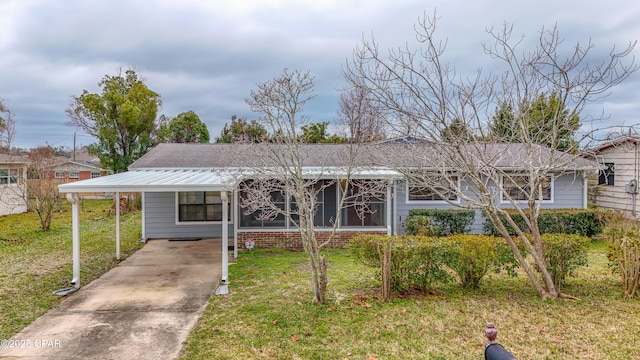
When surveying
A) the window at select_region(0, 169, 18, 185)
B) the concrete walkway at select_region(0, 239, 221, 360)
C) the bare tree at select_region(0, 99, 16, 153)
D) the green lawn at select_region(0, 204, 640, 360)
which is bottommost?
the concrete walkway at select_region(0, 239, 221, 360)

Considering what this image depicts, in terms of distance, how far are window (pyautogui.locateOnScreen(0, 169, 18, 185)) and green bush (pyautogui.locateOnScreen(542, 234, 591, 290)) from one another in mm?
23846

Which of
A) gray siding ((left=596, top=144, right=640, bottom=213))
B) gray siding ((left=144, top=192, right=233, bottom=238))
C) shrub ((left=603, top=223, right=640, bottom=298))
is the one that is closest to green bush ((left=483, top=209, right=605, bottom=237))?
gray siding ((left=596, top=144, right=640, bottom=213))

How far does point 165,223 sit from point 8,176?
12.7 meters

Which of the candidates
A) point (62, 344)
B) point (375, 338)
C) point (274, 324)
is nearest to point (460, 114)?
point (375, 338)

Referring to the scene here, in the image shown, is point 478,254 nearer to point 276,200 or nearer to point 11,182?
point 276,200

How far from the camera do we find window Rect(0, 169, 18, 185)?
19.0 meters

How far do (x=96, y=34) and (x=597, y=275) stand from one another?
15.8 meters

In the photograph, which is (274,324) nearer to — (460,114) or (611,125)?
(460,114)

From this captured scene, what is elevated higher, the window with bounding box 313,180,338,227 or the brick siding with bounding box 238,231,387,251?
the window with bounding box 313,180,338,227

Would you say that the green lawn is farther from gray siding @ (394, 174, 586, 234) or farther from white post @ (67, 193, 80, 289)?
gray siding @ (394, 174, 586, 234)

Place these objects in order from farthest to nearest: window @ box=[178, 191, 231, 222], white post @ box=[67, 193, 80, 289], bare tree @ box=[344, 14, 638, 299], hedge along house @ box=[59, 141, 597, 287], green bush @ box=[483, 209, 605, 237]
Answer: window @ box=[178, 191, 231, 222]
green bush @ box=[483, 209, 605, 237]
hedge along house @ box=[59, 141, 597, 287]
white post @ box=[67, 193, 80, 289]
bare tree @ box=[344, 14, 638, 299]

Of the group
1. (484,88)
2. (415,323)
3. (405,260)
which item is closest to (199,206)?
(405,260)

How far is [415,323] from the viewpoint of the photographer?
5.48m

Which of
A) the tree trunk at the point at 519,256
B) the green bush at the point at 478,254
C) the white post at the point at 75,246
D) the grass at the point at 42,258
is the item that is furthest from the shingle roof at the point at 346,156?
the white post at the point at 75,246
